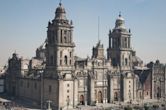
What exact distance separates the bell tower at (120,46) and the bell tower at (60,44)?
16.1m

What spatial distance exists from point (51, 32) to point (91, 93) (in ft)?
51.9

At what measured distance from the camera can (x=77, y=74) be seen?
72.1 metres

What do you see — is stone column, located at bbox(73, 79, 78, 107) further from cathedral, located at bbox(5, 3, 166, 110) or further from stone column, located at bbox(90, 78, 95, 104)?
stone column, located at bbox(90, 78, 95, 104)

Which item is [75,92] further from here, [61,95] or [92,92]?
[92,92]

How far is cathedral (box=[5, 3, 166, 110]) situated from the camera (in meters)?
68.5

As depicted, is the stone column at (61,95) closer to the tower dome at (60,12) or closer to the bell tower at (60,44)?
the bell tower at (60,44)

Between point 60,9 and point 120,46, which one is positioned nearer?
point 60,9

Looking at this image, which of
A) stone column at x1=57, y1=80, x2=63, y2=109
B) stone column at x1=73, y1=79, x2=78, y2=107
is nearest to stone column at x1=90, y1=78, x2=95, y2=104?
stone column at x1=73, y1=79, x2=78, y2=107

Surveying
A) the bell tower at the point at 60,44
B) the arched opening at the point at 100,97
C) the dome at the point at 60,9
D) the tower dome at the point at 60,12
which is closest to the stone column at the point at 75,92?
the bell tower at the point at 60,44

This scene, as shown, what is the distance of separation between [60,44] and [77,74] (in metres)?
8.00

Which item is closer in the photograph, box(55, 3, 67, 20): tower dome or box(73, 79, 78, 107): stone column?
box(73, 79, 78, 107): stone column

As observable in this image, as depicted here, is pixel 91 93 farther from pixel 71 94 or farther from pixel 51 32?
pixel 51 32

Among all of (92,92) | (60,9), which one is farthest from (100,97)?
(60,9)

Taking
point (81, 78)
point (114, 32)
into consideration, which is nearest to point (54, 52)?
point (81, 78)
